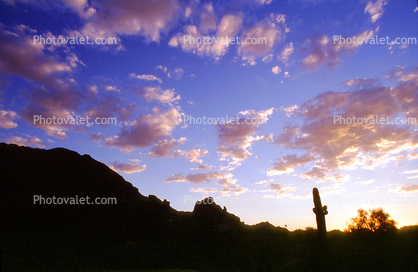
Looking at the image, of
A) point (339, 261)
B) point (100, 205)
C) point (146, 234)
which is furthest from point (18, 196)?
point (339, 261)

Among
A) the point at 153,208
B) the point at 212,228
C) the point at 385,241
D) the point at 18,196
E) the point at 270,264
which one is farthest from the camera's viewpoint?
the point at 153,208

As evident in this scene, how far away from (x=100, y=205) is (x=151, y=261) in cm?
1980

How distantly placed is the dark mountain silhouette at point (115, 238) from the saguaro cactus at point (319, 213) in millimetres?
1190

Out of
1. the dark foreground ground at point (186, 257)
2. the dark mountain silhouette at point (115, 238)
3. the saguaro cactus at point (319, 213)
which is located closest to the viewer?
the dark foreground ground at point (186, 257)

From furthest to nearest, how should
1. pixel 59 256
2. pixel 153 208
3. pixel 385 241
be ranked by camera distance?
pixel 153 208 → pixel 385 241 → pixel 59 256

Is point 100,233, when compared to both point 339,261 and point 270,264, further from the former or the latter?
point 339,261

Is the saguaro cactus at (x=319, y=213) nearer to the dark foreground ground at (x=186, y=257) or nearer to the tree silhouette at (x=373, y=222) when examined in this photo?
the dark foreground ground at (x=186, y=257)

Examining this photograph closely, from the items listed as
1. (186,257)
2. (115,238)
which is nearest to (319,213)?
(186,257)

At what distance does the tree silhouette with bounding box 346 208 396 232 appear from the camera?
38.6 meters

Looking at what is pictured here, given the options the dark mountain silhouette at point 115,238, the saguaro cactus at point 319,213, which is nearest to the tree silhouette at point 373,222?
the dark mountain silhouette at point 115,238

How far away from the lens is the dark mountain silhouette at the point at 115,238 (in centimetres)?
2041

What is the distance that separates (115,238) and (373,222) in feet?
154

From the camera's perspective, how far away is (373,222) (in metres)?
40.2

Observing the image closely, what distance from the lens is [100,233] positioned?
31.9m
